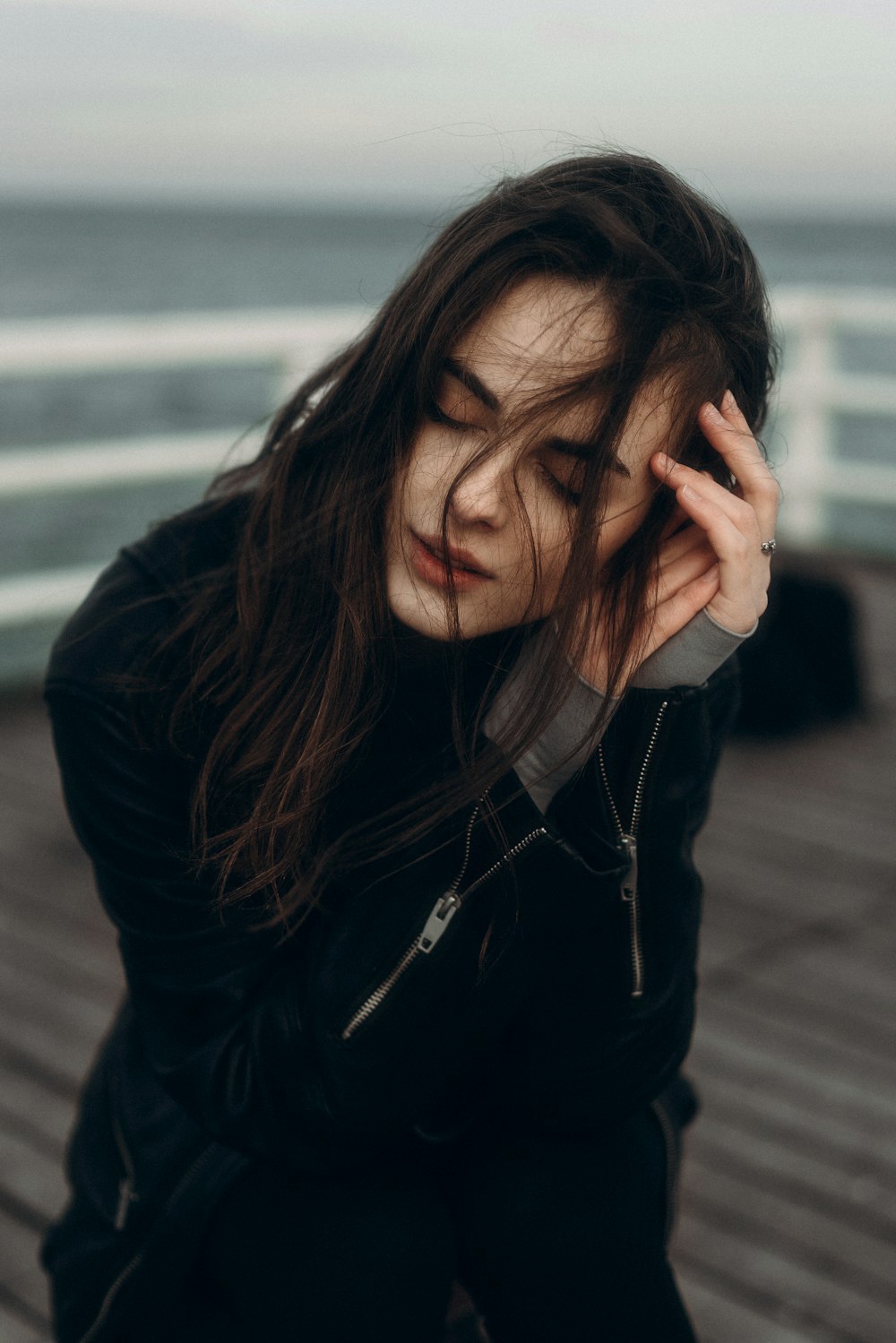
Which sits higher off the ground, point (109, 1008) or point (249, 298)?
point (109, 1008)

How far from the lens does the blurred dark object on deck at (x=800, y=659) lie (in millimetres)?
3553

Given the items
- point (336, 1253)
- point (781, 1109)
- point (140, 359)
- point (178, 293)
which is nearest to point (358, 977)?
point (336, 1253)

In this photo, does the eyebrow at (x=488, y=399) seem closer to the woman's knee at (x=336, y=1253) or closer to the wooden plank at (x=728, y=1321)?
the woman's knee at (x=336, y=1253)

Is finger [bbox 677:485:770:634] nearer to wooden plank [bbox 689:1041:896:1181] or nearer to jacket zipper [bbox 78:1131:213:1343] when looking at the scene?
jacket zipper [bbox 78:1131:213:1343]

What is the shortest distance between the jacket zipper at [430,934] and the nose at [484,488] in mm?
243

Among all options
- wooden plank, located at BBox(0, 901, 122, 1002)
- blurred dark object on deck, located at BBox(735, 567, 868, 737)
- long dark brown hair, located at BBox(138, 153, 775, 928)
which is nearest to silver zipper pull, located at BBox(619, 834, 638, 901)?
long dark brown hair, located at BBox(138, 153, 775, 928)

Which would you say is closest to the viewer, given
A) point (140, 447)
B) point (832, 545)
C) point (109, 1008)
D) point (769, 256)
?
point (109, 1008)

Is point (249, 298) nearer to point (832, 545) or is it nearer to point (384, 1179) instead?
point (832, 545)

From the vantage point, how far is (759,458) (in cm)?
118

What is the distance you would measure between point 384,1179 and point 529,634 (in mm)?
498

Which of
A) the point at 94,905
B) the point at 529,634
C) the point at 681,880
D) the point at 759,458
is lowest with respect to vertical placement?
the point at 94,905

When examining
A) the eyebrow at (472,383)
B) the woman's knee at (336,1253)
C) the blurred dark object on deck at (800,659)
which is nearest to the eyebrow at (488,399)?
the eyebrow at (472,383)

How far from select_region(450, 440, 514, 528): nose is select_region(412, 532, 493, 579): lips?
40mm

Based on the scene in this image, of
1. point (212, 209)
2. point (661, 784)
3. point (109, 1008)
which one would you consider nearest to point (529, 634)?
point (661, 784)
